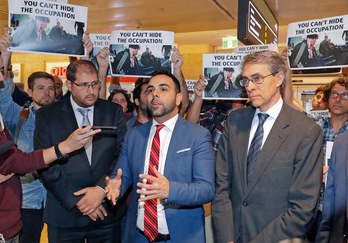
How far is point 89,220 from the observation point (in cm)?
250

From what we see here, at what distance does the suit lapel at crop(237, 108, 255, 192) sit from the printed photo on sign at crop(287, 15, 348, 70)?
2.78 ft

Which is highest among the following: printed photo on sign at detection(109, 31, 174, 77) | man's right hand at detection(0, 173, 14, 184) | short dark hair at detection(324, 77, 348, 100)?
printed photo on sign at detection(109, 31, 174, 77)

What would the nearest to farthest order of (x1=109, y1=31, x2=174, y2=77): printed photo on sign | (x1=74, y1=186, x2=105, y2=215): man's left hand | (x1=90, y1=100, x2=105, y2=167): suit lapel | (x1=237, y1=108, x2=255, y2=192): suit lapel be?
(x1=237, y1=108, x2=255, y2=192): suit lapel → (x1=74, y1=186, x2=105, y2=215): man's left hand → (x1=90, y1=100, x2=105, y2=167): suit lapel → (x1=109, y1=31, x2=174, y2=77): printed photo on sign

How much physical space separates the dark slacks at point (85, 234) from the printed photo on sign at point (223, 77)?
53.1 inches

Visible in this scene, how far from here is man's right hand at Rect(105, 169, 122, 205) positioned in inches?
84.4

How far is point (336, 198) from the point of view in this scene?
72.6 inches

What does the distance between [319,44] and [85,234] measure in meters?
2.14

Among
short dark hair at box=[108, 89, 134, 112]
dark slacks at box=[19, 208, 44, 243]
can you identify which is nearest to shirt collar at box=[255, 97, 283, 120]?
dark slacks at box=[19, 208, 44, 243]

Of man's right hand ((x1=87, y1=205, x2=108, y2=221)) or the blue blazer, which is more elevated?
the blue blazer

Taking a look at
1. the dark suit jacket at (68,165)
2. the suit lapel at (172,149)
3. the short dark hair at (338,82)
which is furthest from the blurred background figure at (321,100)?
the dark suit jacket at (68,165)

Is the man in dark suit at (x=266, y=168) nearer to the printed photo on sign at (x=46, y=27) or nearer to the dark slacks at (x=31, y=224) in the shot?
the printed photo on sign at (x=46, y=27)

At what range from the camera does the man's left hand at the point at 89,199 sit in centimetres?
240

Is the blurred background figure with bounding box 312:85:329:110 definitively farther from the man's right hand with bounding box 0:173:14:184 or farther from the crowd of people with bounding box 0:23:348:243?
the man's right hand with bounding box 0:173:14:184

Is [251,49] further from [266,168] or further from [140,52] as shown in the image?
[266,168]
